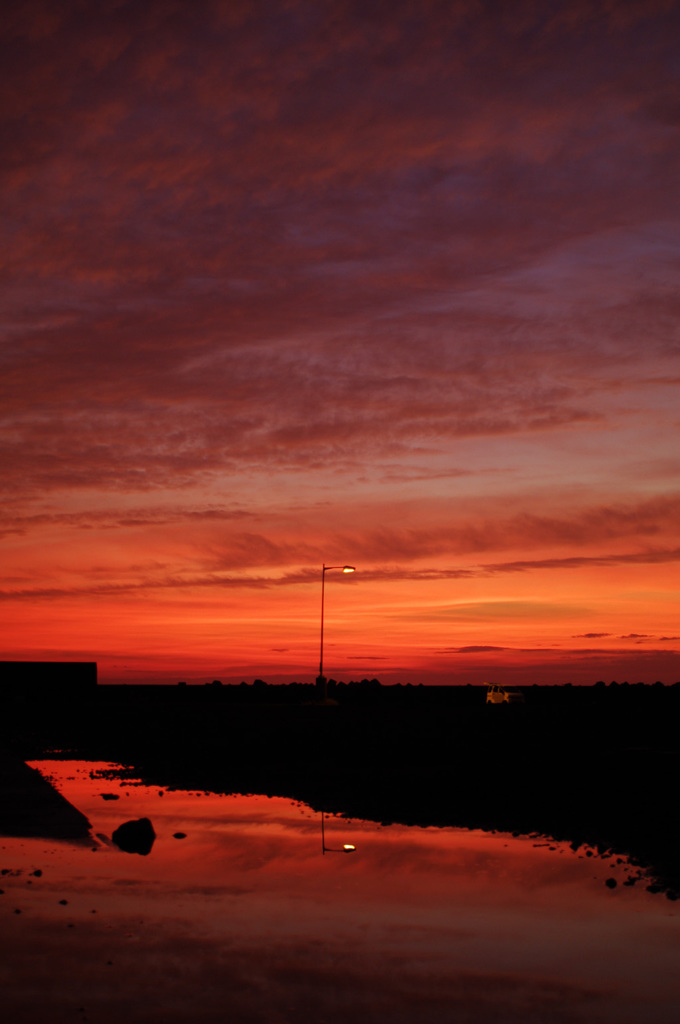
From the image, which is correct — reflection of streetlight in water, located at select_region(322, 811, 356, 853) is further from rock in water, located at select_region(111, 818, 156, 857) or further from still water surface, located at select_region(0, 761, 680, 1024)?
rock in water, located at select_region(111, 818, 156, 857)

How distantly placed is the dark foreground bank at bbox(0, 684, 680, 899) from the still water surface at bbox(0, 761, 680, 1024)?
1729 millimetres

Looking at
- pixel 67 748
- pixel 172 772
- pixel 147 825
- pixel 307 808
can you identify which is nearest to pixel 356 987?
pixel 147 825

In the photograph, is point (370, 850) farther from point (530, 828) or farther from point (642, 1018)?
point (642, 1018)

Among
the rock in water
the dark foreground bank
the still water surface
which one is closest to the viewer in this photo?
the still water surface

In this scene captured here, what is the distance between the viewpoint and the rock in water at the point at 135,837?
44.1 feet

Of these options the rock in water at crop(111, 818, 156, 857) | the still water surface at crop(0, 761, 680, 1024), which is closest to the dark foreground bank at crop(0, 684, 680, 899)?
the still water surface at crop(0, 761, 680, 1024)

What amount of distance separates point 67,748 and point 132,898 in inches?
982

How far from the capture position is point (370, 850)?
13633 mm

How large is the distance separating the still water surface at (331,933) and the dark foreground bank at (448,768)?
173 cm

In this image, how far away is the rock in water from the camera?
13.5 meters

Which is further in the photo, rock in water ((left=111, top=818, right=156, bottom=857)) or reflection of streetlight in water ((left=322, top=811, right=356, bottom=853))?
reflection of streetlight in water ((left=322, top=811, right=356, bottom=853))

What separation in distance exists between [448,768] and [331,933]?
590 inches

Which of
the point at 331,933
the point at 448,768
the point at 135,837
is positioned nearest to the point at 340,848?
the point at 135,837

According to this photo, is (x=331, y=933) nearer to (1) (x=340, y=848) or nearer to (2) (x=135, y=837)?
(1) (x=340, y=848)
